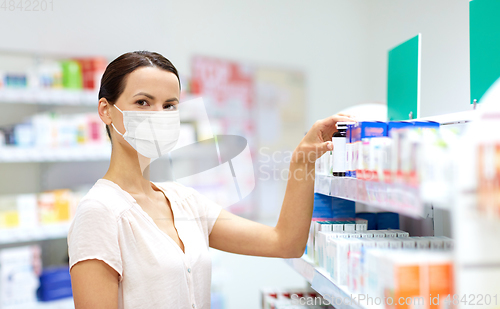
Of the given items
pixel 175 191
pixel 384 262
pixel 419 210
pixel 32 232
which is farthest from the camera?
pixel 32 232

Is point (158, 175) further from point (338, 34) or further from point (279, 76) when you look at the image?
point (338, 34)

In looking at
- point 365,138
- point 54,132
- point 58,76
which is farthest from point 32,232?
point 365,138

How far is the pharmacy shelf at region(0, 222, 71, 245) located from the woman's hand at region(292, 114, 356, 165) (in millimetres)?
2252

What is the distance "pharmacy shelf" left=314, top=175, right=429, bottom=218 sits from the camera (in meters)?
0.81

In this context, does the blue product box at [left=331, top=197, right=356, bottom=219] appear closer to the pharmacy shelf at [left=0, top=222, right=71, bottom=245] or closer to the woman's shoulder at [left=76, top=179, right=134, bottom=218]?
the woman's shoulder at [left=76, top=179, right=134, bottom=218]

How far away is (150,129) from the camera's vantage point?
163 cm

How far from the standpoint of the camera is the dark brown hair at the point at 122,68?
5.23ft

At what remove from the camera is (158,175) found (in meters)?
3.76

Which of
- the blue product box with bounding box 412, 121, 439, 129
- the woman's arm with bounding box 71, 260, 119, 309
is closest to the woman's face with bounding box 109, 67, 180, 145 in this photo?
the woman's arm with bounding box 71, 260, 119, 309

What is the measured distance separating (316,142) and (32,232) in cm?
246

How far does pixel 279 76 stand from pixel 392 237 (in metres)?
3.09

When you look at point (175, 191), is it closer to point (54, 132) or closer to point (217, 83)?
point (54, 132)

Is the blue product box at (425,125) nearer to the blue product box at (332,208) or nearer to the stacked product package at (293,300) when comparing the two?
the blue product box at (332,208)

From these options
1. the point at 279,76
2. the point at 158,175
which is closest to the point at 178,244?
the point at 158,175
